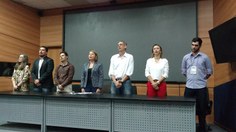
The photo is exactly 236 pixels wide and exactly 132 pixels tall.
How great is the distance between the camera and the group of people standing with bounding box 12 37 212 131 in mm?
2994

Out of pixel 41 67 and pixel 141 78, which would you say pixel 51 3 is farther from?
pixel 141 78

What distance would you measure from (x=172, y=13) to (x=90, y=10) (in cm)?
199

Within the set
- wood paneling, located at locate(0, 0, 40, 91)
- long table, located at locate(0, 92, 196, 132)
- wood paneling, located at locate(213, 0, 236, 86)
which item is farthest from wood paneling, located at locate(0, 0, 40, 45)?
wood paneling, located at locate(213, 0, 236, 86)

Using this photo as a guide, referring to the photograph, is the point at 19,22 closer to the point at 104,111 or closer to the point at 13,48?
the point at 13,48

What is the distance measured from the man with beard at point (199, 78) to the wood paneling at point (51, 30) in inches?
145

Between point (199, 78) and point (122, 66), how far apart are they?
3.72ft

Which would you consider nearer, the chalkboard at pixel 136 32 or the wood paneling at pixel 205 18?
the wood paneling at pixel 205 18

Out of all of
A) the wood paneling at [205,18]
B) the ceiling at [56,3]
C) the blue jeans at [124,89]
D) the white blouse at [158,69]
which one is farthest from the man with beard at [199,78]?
the ceiling at [56,3]

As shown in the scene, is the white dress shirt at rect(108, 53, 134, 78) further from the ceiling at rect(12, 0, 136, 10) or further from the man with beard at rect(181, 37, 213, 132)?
the ceiling at rect(12, 0, 136, 10)

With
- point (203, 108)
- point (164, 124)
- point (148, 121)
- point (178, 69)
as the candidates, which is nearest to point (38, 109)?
point (148, 121)

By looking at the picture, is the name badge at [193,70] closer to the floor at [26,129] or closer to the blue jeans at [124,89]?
the blue jeans at [124,89]

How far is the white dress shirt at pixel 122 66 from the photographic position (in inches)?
131

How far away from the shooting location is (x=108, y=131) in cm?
Result: 283

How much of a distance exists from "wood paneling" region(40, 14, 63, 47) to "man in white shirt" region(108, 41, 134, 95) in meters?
2.72
